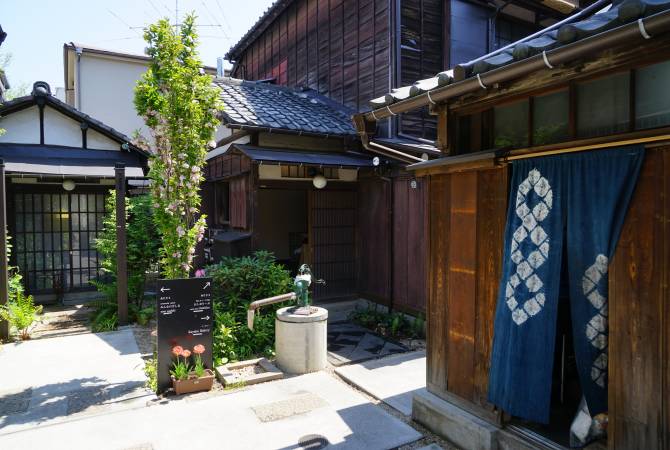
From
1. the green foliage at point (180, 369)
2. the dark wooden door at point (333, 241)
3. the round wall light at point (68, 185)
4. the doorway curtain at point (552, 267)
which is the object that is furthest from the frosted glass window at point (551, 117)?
the round wall light at point (68, 185)

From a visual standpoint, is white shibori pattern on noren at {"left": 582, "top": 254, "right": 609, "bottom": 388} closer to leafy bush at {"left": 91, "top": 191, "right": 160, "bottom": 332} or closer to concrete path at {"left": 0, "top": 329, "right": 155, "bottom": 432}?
concrete path at {"left": 0, "top": 329, "right": 155, "bottom": 432}

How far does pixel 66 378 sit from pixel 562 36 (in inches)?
306

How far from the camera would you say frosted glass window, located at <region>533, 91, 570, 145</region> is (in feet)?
13.5

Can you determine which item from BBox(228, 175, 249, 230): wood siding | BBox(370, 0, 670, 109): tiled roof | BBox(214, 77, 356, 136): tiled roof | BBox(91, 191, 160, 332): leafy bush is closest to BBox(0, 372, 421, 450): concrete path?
BBox(370, 0, 670, 109): tiled roof

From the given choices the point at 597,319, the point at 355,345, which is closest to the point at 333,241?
the point at 355,345

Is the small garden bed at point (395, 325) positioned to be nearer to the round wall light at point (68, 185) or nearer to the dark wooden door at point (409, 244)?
the dark wooden door at point (409, 244)

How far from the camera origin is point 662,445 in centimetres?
320

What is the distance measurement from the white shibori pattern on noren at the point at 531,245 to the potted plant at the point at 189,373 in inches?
175

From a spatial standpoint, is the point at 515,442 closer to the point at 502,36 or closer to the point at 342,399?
the point at 342,399

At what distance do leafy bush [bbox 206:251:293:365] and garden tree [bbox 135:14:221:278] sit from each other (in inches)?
52.7

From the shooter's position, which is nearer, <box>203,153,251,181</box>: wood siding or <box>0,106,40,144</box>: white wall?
<box>203,153,251,181</box>: wood siding

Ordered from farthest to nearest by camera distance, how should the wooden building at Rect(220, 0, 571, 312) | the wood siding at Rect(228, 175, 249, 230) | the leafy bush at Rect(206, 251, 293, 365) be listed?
the wood siding at Rect(228, 175, 249, 230) < the wooden building at Rect(220, 0, 571, 312) < the leafy bush at Rect(206, 251, 293, 365)

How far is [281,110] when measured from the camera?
1100cm

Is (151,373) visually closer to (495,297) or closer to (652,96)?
(495,297)
